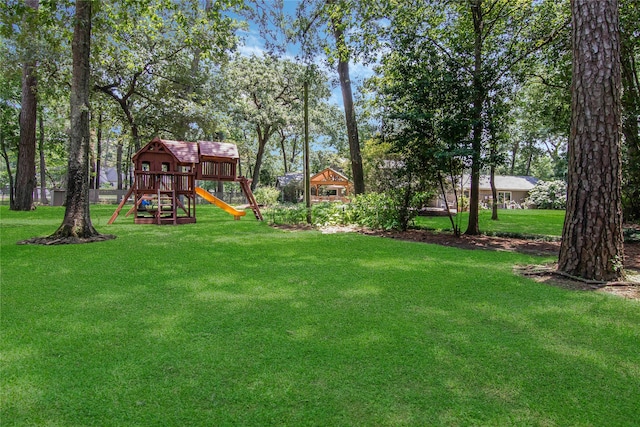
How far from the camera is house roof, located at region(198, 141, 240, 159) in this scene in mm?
12378

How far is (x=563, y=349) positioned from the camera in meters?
2.44

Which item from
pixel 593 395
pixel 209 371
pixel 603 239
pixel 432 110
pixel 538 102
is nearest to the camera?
pixel 593 395

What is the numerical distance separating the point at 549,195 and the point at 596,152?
34343 mm

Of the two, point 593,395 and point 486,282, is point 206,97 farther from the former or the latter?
point 593,395

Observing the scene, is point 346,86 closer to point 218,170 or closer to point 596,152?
point 218,170

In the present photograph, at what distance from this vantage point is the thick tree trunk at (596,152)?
4.18m

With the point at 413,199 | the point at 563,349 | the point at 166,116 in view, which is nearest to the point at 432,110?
the point at 413,199

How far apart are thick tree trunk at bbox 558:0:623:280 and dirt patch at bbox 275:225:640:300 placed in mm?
184

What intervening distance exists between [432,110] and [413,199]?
2249mm

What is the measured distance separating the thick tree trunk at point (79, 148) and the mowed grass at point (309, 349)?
2559 millimetres

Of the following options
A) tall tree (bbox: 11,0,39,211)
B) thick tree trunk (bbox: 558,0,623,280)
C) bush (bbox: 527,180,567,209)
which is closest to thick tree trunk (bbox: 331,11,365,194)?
thick tree trunk (bbox: 558,0,623,280)

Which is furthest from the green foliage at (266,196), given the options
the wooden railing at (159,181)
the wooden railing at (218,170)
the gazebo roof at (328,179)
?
the wooden railing at (159,181)

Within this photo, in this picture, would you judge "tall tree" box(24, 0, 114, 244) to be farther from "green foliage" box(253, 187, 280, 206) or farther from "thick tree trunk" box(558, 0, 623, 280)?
"green foliage" box(253, 187, 280, 206)

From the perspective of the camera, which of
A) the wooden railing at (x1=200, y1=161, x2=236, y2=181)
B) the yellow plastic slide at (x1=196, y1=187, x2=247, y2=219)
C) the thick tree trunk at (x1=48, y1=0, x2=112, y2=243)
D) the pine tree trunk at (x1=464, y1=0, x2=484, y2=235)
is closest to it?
the thick tree trunk at (x1=48, y1=0, x2=112, y2=243)
